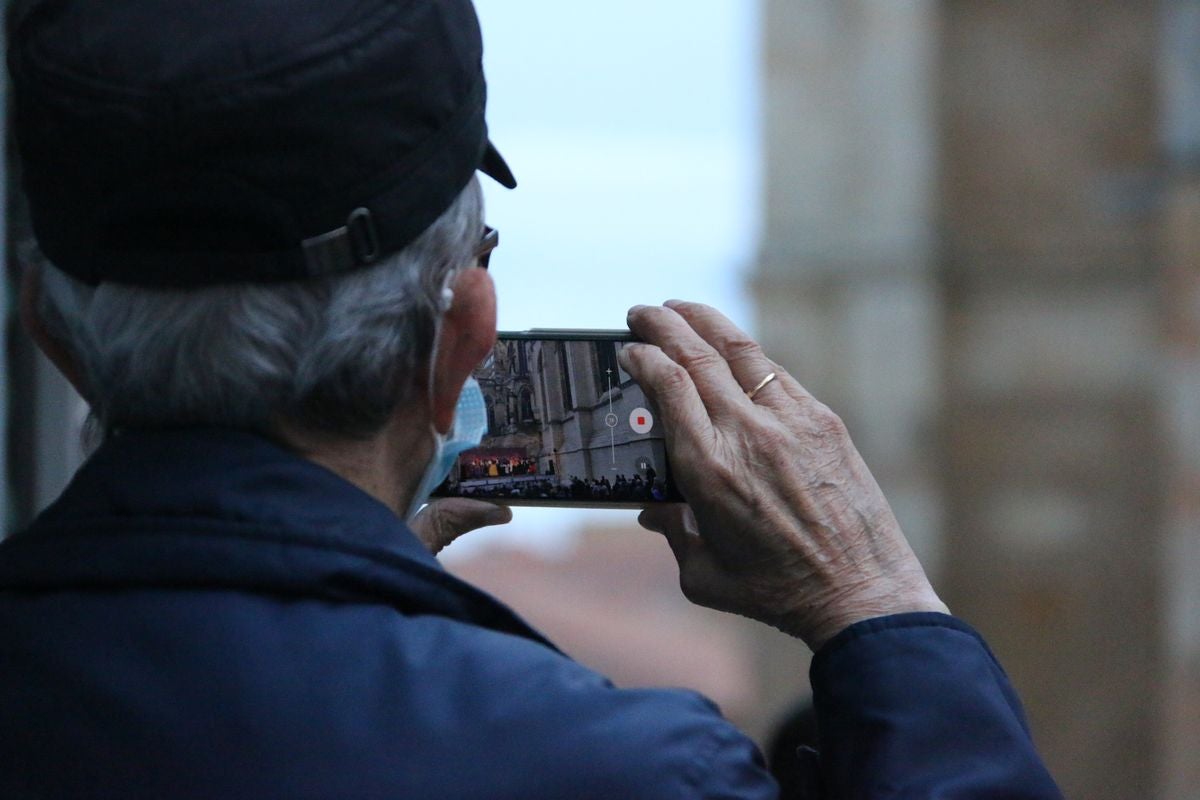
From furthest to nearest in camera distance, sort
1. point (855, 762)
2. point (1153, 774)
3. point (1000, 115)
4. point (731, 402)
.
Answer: point (1000, 115)
point (1153, 774)
point (731, 402)
point (855, 762)

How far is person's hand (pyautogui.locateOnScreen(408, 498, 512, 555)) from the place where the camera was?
6.12ft

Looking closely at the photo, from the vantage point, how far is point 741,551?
5.20ft

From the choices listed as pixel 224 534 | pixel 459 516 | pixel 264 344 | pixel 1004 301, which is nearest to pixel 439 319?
pixel 264 344

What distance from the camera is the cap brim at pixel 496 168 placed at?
1.46 m

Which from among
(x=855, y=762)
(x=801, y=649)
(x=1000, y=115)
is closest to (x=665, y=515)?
(x=855, y=762)

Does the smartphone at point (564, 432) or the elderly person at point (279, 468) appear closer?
the elderly person at point (279, 468)

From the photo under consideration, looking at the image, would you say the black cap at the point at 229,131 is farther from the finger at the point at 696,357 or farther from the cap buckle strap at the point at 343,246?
the finger at the point at 696,357

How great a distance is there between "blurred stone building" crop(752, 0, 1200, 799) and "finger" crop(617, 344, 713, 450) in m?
13.4

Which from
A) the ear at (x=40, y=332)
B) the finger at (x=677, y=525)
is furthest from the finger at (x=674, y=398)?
the ear at (x=40, y=332)

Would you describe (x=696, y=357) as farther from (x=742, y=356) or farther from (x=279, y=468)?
(x=279, y=468)

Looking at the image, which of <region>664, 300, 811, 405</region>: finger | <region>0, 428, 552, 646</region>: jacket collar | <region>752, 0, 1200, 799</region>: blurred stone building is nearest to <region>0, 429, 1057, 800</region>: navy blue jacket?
<region>0, 428, 552, 646</region>: jacket collar

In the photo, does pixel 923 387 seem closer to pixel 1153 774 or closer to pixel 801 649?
pixel 801 649

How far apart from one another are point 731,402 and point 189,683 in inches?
24.0

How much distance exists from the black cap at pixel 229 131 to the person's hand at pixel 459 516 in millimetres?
637
